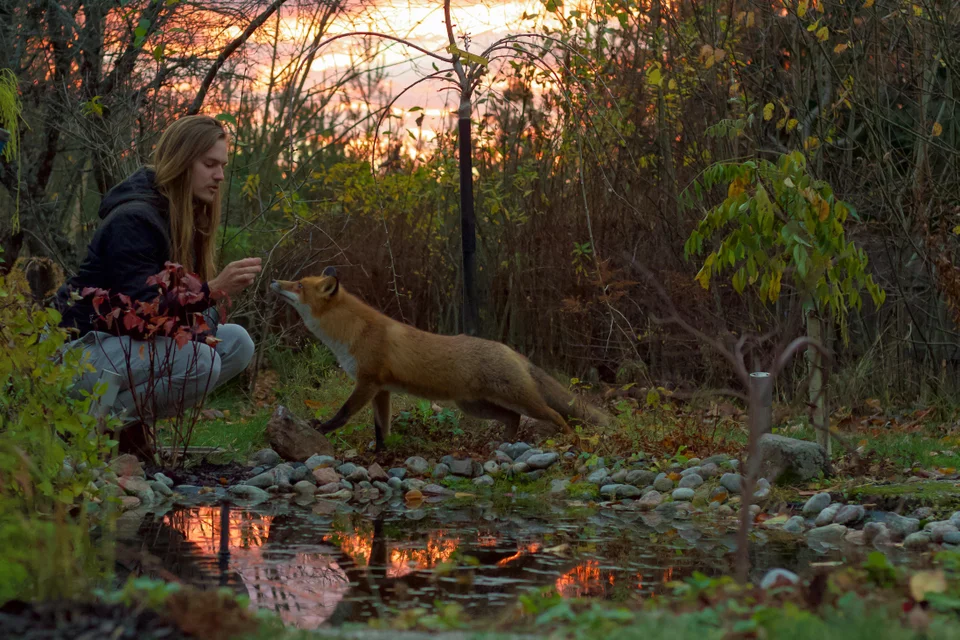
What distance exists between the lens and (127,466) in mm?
6035

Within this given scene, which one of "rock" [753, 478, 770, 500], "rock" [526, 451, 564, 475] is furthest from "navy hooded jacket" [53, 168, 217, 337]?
"rock" [753, 478, 770, 500]

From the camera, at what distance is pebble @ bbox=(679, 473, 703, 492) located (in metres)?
6.07

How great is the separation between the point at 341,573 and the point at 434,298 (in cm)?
709

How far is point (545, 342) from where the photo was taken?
1075cm

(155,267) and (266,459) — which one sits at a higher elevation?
(155,267)

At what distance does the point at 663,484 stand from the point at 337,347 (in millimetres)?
2775

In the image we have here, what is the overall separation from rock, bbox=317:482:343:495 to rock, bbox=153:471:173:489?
88 centimetres

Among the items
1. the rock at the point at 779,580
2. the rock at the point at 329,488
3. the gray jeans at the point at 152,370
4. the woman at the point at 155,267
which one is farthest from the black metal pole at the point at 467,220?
the rock at the point at 779,580

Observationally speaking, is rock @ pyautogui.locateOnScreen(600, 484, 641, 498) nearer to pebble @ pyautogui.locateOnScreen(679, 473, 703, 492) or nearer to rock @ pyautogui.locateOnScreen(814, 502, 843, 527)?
pebble @ pyautogui.locateOnScreen(679, 473, 703, 492)

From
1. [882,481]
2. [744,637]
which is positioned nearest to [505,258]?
[882,481]

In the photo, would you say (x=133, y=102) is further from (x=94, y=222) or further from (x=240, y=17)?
(x=94, y=222)

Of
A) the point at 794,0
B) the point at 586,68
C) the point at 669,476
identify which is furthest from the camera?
the point at 794,0

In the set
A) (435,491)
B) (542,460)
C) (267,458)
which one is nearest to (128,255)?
(267,458)

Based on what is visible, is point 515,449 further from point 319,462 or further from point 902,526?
point 902,526
